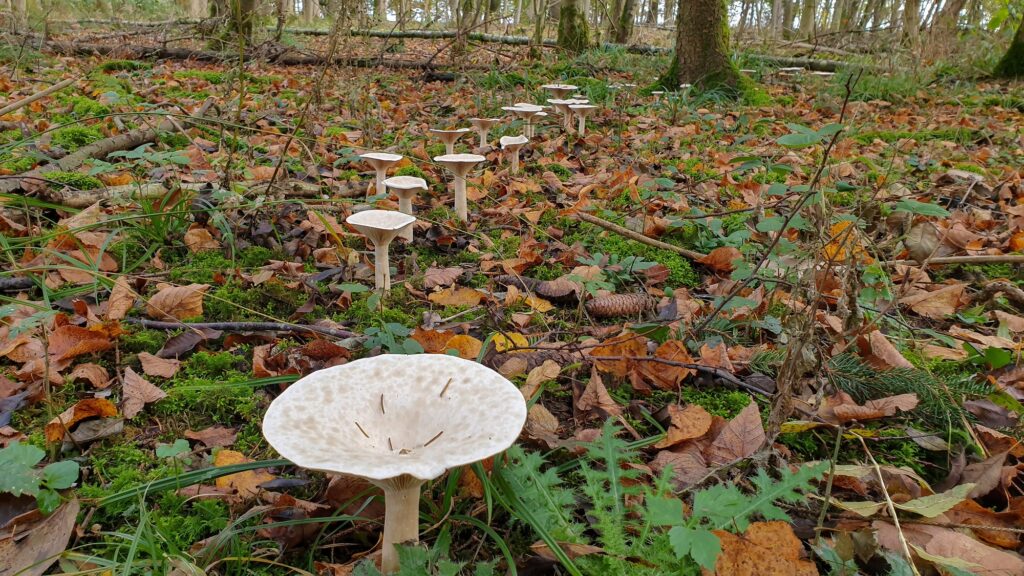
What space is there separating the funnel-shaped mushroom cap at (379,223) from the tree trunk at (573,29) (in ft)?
31.9

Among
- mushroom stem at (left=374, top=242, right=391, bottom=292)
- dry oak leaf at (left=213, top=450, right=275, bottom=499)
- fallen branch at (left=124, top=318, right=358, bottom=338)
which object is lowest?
dry oak leaf at (left=213, top=450, right=275, bottom=499)

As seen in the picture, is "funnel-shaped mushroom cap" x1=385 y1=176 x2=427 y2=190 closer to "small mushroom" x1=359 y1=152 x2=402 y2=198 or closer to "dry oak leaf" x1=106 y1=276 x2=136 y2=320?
"small mushroom" x1=359 y1=152 x2=402 y2=198

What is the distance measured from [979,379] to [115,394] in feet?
12.4

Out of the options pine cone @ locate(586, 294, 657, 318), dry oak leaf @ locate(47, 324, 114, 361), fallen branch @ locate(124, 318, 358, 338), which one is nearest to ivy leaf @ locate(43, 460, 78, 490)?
dry oak leaf @ locate(47, 324, 114, 361)

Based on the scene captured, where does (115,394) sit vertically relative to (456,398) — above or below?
below

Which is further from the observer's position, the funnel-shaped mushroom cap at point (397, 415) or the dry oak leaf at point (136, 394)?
the dry oak leaf at point (136, 394)

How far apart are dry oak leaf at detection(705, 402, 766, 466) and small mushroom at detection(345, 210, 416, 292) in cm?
200

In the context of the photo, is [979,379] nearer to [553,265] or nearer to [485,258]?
[553,265]

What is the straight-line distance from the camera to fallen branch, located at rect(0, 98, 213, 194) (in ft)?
12.9

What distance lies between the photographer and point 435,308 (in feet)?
11.2

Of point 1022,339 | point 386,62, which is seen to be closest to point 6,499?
point 1022,339

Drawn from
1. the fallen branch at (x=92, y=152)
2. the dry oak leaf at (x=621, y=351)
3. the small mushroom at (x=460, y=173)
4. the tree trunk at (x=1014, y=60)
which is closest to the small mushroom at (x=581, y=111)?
the small mushroom at (x=460, y=173)

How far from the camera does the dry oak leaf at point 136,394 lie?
239cm

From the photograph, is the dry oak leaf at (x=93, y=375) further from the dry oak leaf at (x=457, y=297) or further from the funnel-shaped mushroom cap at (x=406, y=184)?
the funnel-shaped mushroom cap at (x=406, y=184)
